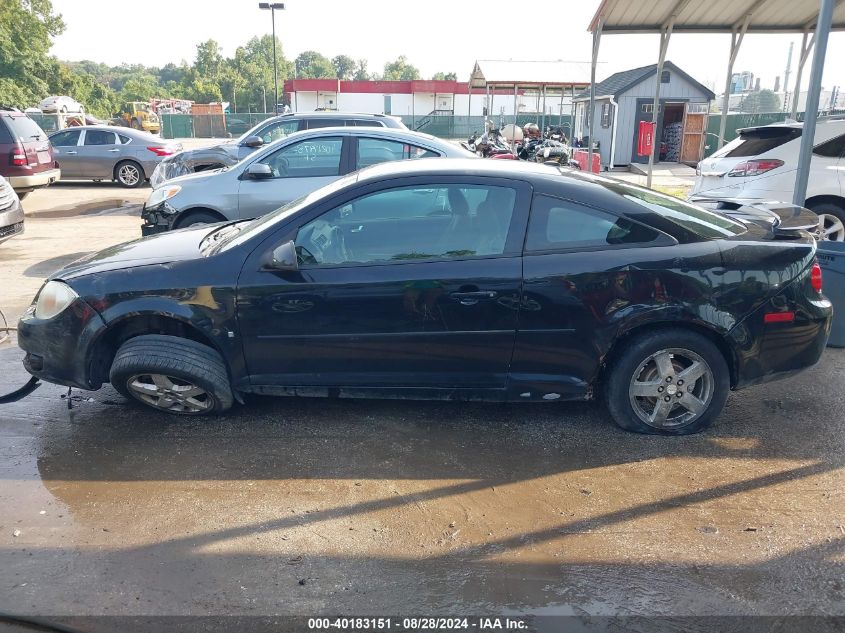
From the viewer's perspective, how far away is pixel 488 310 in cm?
388

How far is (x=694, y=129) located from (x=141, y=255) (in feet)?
79.9

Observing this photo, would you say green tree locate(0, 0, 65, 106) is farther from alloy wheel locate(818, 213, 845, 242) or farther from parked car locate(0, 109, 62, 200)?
alloy wheel locate(818, 213, 845, 242)

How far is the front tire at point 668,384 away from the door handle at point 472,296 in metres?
0.87

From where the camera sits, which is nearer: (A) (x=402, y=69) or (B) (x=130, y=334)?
(B) (x=130, y=334)

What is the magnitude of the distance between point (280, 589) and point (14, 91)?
201 feet

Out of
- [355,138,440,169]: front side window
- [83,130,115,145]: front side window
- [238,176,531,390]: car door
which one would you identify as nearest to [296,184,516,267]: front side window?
[238,176,531,390]: car door

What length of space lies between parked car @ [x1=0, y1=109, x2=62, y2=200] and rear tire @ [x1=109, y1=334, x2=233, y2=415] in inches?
423

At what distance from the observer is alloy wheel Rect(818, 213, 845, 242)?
25.2 ft

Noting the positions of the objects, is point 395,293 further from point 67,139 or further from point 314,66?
point 314,66

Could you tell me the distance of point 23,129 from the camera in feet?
43.8

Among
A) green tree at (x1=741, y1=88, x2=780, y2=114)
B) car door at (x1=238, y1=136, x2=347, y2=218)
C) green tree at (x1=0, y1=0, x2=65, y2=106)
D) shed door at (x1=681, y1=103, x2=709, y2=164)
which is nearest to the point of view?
car door at (x1=238, y1=136, x2=347, y2=218)

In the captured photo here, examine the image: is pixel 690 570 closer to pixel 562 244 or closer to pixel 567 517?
pixel 567 517

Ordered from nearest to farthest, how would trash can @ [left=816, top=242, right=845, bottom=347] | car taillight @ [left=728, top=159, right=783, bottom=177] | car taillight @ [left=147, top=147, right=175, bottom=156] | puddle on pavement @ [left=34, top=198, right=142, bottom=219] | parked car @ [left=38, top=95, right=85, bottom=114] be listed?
trash can @ [left=816, top=242, right=845, bottom=347], car taillight @ [left=728, top=159, right=783, bottom=177], puddle on pavement @ [left=34, top=198, right=142, bottom=219], car taillight @ [left=147, top=147, right=175, bottom=156], parked car @ [left=38, top=95, right=85, bottom=114]

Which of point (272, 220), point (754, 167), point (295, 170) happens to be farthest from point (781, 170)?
point (272, 220)
